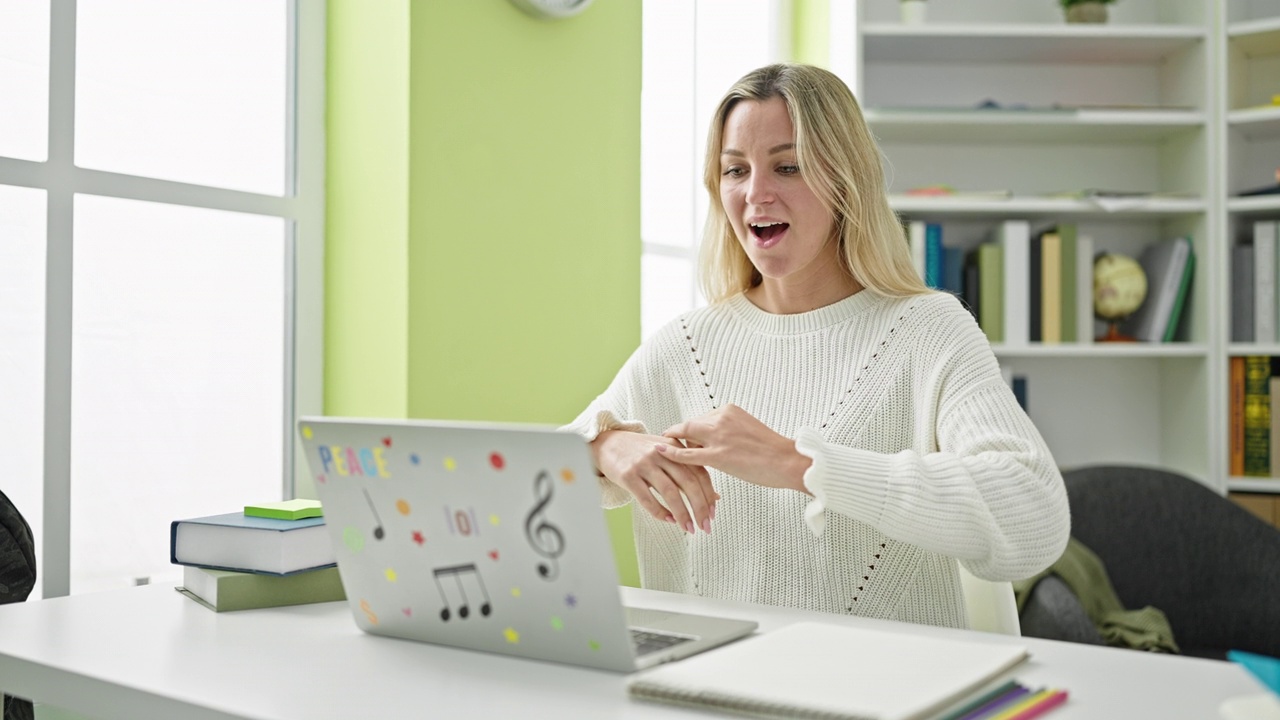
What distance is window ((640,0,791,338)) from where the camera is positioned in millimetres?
2797

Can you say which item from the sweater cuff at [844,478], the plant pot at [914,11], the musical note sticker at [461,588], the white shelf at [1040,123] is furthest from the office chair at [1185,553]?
the musical note sticker at [461,588]

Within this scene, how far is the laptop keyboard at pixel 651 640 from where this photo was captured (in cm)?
94

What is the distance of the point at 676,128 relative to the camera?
2.95 meters

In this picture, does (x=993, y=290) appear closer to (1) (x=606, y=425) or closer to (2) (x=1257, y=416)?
(2) (x=1257, y=416)

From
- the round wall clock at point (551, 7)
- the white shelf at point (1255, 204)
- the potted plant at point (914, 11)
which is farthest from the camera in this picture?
the potted plant at point (914, 11)

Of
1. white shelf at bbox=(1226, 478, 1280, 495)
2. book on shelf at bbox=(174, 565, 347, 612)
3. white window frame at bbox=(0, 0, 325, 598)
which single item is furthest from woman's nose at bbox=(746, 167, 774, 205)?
white shelf at bbox=(1226, 478, 1280, 495)

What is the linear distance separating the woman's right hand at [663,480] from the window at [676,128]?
1456 mm

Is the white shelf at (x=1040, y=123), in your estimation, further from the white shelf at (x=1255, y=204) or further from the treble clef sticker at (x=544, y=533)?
the treble clef sticker at (x=544, y=533)

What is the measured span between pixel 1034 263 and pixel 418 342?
191 centimetres

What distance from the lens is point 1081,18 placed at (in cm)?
313

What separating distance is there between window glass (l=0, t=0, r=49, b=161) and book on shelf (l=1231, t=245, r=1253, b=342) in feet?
9.24

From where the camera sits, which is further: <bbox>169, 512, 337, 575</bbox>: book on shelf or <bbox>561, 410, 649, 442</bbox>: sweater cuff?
<bbox>561, 410, 649, 442</bbox>: sweater cuff

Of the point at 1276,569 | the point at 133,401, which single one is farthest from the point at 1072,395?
the point at 133,401

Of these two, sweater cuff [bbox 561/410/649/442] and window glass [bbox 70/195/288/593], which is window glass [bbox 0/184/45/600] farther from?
sweater cuff [bbox 561/410/649/442]
